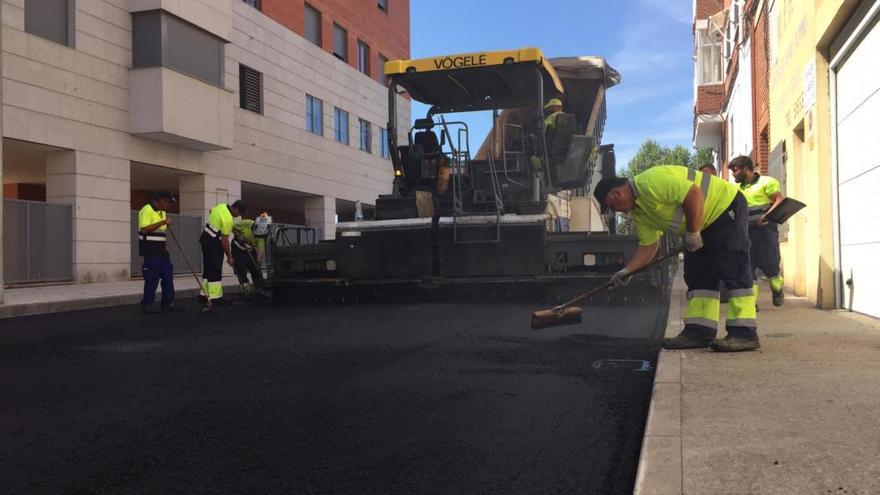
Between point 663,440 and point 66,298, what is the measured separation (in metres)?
10.4

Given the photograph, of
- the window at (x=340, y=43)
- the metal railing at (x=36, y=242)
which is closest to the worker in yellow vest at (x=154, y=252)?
the metal railing at (x=36, y=242)

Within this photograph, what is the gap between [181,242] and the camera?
18.1m

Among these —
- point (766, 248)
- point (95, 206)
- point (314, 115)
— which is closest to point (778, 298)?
point (766, 248)

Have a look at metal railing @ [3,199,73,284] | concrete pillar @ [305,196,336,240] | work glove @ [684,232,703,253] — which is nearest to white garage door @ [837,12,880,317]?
work glove @ [684,232,703,253]

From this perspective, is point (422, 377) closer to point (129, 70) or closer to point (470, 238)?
point (470, 238)

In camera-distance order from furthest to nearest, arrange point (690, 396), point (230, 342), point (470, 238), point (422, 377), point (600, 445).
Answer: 1. point (470, 238)
2. point (230, 342)
3. point (422, 377)
4. point (690, 396)
5. point (600, 445)

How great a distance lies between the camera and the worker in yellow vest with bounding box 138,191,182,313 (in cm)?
927

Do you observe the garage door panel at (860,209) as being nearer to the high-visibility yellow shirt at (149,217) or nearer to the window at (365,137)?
the high-visibility yellow shirt at (149,217)

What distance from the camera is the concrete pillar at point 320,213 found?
83.6ft

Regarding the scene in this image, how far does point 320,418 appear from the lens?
355 cm

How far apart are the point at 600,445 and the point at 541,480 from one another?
51 centimetres

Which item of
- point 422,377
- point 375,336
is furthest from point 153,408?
point 375,336

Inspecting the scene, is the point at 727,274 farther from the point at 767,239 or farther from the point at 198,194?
the point at 198,194

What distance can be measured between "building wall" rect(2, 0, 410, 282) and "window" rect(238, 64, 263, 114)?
24 centimetres
